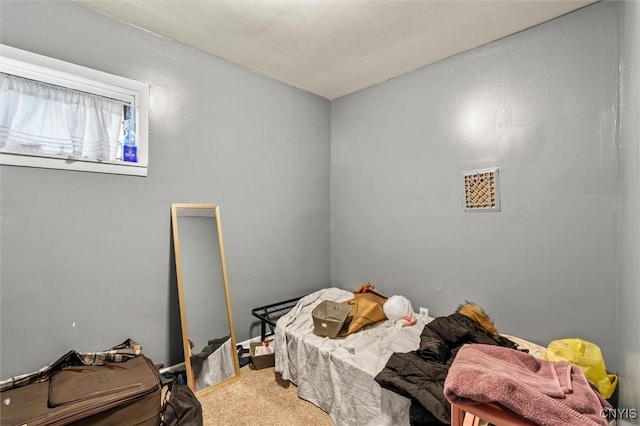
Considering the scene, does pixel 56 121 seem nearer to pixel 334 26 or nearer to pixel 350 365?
pixel 334 26

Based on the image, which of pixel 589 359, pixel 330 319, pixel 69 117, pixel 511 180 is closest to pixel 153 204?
pixel 69 117

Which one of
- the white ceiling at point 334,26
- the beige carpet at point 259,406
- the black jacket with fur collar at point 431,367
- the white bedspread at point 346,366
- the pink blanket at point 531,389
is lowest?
the beige carpet at point 259,406

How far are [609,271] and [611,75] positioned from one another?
1.14 meters

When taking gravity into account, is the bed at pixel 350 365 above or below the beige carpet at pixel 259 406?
above

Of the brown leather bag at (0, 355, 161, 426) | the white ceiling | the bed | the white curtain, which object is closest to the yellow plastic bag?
the bed

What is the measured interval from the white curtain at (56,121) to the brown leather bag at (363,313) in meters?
1.95

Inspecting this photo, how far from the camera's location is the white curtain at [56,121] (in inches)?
62.6

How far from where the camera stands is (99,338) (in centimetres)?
184

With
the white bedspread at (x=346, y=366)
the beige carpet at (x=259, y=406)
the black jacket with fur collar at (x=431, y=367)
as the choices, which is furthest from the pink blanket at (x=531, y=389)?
the beige carpet at (x=259, y=406)

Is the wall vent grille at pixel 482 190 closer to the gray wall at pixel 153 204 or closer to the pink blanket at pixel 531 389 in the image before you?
the pink blanket at pixel 531 389

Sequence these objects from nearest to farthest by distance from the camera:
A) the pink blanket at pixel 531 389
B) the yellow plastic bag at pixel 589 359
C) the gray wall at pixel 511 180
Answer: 1. the pink blanket at pixel 531 389
2. the yellow plastic bag at pixel 589 359
3. the gray wall at pixel 511 180

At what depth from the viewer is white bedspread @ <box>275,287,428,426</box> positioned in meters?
1.62

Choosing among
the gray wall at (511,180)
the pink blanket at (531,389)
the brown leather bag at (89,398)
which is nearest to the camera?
the pink blanket at (531,389)

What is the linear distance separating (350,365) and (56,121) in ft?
7.35
